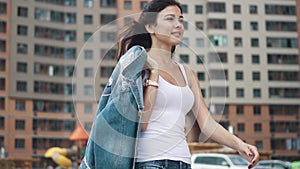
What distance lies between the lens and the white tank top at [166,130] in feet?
6.72

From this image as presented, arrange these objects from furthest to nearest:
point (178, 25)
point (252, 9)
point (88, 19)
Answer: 1. point (88, 19)
2. point (252, 9)
3. point (178, 25)

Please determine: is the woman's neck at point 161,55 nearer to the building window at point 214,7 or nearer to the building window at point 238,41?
the building window at point 214,7

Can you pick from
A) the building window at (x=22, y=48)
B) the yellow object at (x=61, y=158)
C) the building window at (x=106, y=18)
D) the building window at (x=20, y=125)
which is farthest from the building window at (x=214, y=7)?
the yellow object at (x=61, y=158)

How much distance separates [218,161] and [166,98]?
15.3 m

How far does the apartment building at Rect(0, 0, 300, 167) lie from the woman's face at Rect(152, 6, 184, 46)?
4583cm

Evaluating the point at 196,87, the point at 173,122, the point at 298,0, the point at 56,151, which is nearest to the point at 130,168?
the point at 173,122

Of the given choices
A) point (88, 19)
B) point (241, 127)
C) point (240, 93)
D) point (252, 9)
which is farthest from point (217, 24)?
point (88, 19)

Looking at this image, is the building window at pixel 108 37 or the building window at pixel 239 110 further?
the building window at pixel 239 110

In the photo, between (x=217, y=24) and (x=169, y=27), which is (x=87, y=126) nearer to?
(x=169, y=27)

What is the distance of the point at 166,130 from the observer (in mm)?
2086

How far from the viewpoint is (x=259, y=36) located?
2002 inches

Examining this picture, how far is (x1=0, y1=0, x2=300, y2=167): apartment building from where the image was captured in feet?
160

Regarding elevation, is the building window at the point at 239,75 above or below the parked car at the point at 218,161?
below

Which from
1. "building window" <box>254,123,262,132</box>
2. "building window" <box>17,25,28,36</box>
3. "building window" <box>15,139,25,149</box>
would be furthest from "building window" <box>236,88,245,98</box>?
"building window" <box>17,25,28,36</box>
